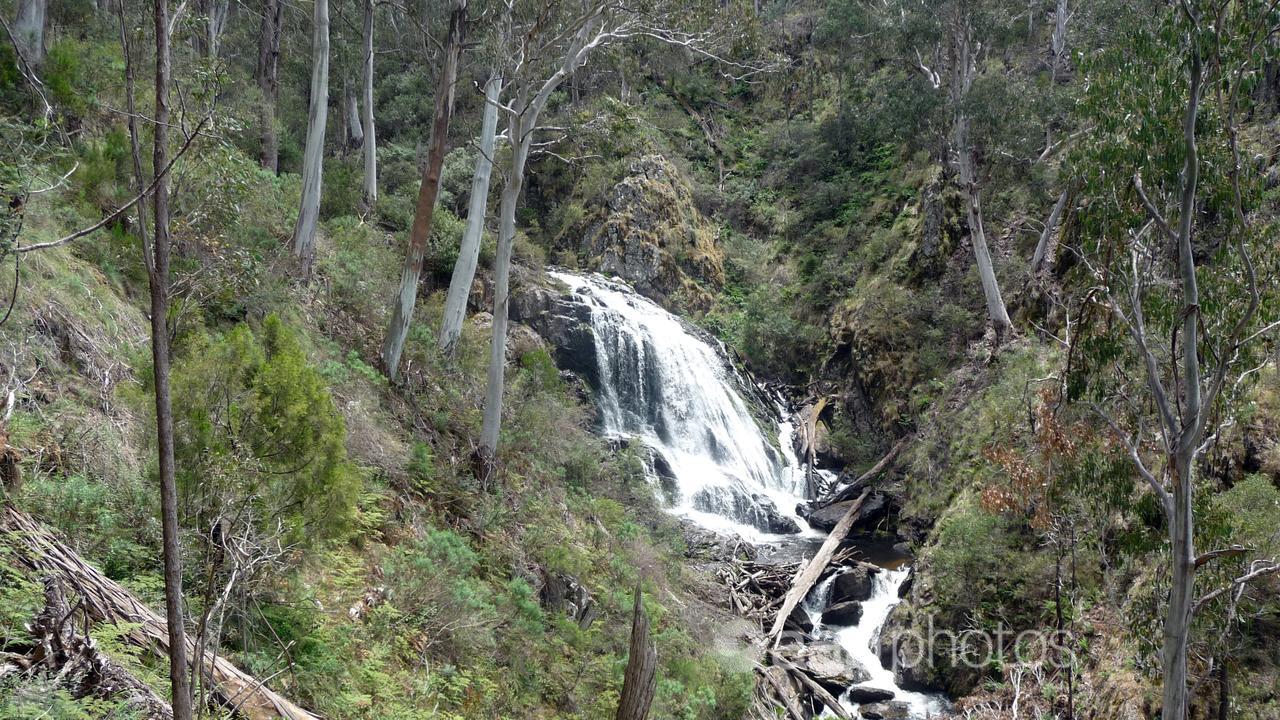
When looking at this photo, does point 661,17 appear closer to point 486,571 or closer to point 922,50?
point 486,571

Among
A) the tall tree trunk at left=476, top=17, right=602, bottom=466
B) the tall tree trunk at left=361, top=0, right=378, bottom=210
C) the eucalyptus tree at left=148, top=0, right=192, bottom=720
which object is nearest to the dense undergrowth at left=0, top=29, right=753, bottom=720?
the eucalyptus tree at left=148, top=0, right=192, bottom=720

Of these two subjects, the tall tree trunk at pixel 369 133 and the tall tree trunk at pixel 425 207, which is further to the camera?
the tall tree trunk at pixel 369 133

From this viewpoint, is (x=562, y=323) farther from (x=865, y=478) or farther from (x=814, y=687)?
(x=814, y=687)

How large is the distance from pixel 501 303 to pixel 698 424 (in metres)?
9.54

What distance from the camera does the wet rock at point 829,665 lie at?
10.9m

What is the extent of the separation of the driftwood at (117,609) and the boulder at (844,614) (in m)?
10.7

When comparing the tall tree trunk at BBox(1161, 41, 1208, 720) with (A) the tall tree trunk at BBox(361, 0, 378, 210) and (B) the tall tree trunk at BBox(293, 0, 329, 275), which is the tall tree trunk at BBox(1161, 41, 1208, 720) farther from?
(A) the tall tree trunk at BBox(361, 0, 378, 210)

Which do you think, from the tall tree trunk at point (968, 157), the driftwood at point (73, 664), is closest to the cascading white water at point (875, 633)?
the tall tree trunk at point (968, 157)

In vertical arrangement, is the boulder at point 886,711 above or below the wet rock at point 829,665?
below

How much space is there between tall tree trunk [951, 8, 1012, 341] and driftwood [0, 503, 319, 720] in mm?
17283

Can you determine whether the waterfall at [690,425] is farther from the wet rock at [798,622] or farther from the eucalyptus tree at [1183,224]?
the eucalyptus tree at [1183,224]

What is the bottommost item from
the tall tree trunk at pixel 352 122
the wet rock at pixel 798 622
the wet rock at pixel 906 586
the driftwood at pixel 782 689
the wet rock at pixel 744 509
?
the wet rock at pixel 798 622

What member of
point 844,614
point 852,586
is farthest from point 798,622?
point 852,586

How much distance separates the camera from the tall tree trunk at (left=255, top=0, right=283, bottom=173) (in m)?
16.5
